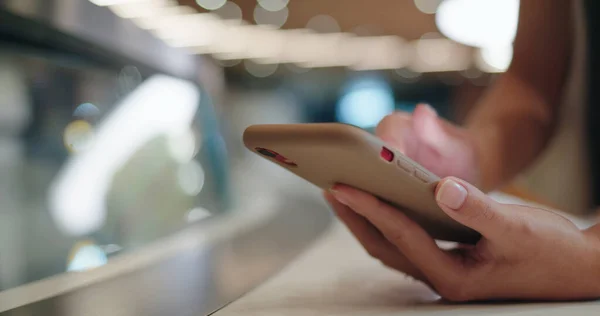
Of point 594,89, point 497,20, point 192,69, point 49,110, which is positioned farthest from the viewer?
point 497,20

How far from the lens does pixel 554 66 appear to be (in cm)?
89

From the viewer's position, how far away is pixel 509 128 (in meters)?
0.84

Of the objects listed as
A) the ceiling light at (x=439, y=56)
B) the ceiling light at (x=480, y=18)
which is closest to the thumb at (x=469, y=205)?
the ceiling light at (x=480, y=18)

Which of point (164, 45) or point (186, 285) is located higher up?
point (164, 45)

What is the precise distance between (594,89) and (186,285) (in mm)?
763

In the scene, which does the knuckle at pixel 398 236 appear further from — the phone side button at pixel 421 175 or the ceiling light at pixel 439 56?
the ceiling light at pixel 439 56

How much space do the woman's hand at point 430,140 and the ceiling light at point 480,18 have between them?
3.08 meters

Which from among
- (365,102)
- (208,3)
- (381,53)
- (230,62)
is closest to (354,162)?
(208,3)

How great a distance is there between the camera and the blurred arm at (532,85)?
0.85 meters

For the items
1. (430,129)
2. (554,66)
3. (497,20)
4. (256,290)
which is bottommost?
(256,290)

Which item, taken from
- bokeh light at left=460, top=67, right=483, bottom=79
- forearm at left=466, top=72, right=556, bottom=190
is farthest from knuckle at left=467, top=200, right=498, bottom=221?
bokeh light at left=460, top=67, right=483, bottom=79

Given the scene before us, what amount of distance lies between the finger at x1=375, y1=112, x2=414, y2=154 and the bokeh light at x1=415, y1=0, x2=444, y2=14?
564 cm

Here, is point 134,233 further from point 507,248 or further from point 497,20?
point 497,20

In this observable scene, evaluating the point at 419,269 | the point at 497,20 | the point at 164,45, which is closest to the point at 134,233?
the point at 164,45
